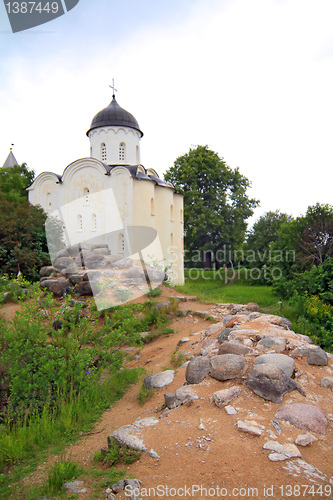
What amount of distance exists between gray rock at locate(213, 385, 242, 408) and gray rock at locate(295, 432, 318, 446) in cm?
91

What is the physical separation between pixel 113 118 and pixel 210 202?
33.2ft

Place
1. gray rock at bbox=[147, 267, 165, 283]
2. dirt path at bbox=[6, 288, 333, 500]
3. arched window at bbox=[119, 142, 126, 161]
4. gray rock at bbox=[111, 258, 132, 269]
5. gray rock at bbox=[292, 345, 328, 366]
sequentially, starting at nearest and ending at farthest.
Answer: dirt path at bbox=[6, 288, 333, 500] → gray rock at bbox=[292, 345, 328, 366] → gray rock at bbox=[147, 267, 165, 283] → gray rock at bbox=[111, 258, 132, 269] → arched window at bbox=[119, 142, 126, 161]

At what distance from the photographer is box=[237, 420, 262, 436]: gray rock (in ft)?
12.1

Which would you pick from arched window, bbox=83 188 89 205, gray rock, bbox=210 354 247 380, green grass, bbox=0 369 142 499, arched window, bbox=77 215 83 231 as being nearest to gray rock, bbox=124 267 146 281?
green grass, bbox=0 369 142 499

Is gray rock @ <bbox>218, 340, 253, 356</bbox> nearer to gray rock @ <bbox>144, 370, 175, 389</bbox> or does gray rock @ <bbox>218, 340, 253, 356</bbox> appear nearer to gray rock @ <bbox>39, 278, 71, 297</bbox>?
gray rock @ <bbox>144, 370, 175, 389</bbox>

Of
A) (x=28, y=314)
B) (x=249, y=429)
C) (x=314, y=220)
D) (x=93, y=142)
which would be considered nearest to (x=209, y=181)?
(x=93, y=142)

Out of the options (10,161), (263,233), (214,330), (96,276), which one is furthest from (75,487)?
(10,161)

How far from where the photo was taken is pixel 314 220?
14875 millimetres

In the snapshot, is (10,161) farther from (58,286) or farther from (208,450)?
(208,450)

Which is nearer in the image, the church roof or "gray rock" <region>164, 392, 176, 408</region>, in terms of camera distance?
"gray rock" <region>164, 392, 176, 408</region>

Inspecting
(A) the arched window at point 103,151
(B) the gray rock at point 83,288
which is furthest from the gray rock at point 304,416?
(A) the arched window at point 103,151

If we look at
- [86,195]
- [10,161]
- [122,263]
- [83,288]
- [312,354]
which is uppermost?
[10,161]

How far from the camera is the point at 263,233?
3167cm

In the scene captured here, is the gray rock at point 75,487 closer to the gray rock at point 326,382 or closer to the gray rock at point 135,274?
the gray rock at point 326,382
